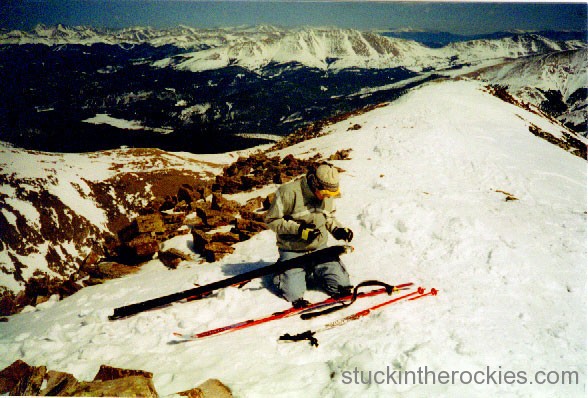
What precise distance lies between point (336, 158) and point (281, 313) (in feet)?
37.3

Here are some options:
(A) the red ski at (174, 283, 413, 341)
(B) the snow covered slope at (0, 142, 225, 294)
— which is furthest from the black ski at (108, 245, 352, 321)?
(B) the snow covered slope at (0, 142, 225, 294)

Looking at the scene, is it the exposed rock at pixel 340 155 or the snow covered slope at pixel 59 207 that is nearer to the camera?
the snow covered slope at pixel 59 207

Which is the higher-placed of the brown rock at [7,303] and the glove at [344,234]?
the glove at [344,234]

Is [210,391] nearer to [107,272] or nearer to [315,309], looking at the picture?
[315,309]

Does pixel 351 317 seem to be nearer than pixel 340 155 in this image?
Yes

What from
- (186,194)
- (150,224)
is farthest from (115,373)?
(186,194)

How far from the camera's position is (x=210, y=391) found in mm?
3939

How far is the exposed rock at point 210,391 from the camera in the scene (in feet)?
12.5

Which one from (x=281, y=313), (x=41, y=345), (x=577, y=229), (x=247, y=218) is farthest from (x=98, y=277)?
(x=577, y=229)

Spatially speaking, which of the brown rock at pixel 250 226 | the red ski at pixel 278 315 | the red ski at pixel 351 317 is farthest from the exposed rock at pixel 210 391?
the brown rock at pixel 250 226

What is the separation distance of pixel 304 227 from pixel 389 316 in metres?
2.17

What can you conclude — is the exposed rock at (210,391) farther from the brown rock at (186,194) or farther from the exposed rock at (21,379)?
the brown rock at (186,194)

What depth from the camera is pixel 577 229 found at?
759cm

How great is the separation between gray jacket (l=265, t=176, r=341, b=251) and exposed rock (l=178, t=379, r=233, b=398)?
2791mm
